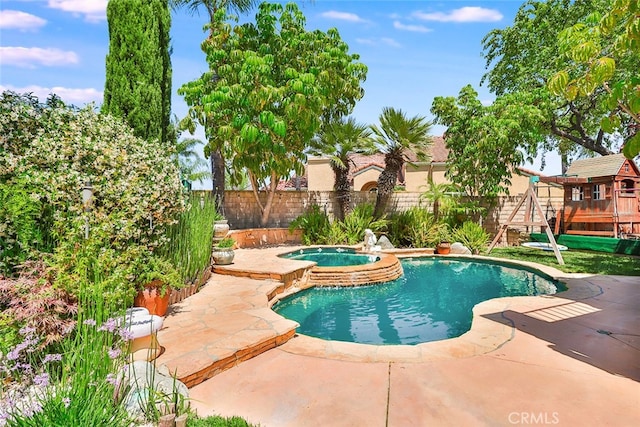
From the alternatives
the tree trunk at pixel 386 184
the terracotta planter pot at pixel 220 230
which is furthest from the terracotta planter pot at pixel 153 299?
the tree trunk at pixel 386 184

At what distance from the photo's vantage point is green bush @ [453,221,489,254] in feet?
41.4

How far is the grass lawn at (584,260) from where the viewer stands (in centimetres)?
870

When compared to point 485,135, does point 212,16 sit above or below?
above

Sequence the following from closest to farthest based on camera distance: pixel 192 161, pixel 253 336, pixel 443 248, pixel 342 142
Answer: pixel 253 336, pixel 443 248, pixel 342 142, pixel 192 161

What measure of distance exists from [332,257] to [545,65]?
581 inches

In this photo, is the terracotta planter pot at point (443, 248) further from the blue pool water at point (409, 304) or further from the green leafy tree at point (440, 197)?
the green leafy tree at point (440, 197)

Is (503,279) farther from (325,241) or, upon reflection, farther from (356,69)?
(356,69)

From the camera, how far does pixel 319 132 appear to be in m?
14.2

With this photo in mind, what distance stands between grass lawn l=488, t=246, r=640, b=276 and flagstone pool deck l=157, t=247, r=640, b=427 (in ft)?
13.2

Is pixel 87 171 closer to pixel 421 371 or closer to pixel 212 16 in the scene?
pixel 421 371

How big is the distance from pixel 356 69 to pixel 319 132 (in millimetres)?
2792

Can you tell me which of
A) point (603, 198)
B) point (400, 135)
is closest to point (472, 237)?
point (400, 135)

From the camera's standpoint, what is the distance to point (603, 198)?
1307 centimetres

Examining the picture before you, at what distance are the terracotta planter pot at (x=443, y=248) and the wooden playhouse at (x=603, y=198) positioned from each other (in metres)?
4.86
